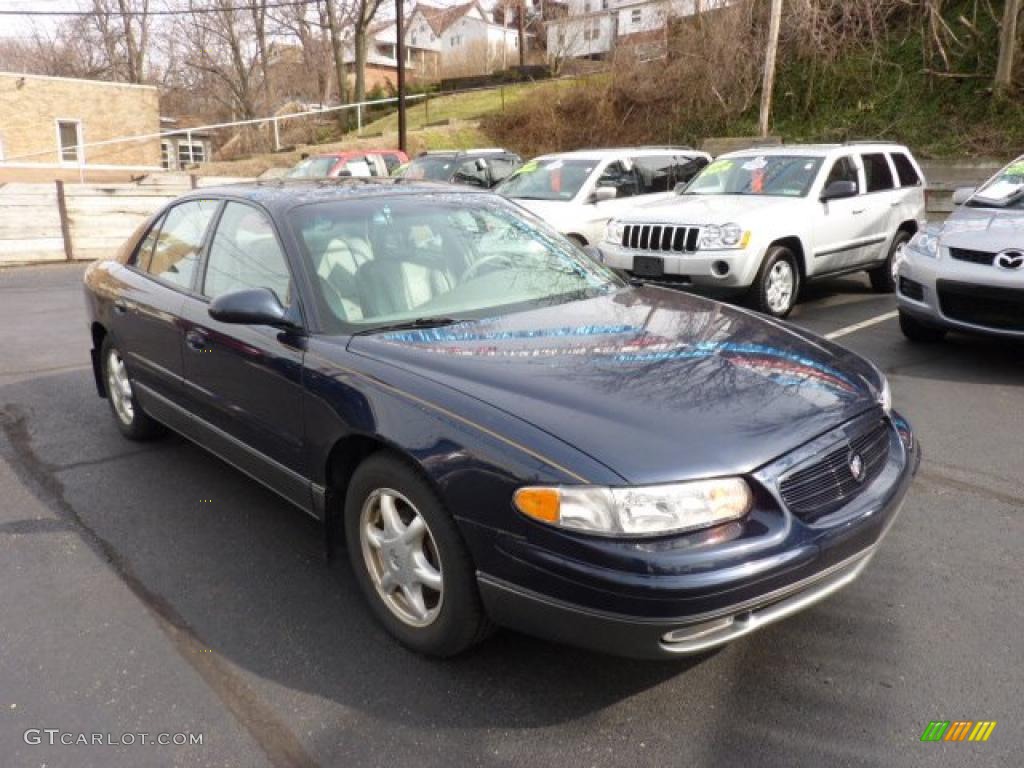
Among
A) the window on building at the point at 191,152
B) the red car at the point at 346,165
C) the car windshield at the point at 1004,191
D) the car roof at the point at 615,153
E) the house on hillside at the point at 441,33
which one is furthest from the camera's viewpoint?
the house on hillside at the point at 441,33

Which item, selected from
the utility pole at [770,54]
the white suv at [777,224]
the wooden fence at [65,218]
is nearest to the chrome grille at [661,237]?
the white suv at [777,224]

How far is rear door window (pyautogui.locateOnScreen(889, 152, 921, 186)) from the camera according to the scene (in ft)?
32.1

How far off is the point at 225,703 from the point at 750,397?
1.93 m

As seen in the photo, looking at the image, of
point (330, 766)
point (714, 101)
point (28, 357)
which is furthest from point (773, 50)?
point (330, 766)

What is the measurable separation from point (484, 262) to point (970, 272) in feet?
A: 13.9

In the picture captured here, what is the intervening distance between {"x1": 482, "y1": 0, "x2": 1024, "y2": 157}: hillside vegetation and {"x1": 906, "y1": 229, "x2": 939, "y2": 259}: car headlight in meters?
11.1

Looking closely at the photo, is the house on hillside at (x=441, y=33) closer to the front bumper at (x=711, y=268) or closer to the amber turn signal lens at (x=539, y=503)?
the front bumper at (x=711, y=268)

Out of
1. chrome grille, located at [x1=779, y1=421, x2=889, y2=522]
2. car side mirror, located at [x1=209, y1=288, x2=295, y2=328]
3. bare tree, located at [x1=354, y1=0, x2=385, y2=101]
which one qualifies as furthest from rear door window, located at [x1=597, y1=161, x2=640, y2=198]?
bare tree, located at [x1=354, y1=0, x2=385, y2=101]

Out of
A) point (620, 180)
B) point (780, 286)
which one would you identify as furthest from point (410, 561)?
point (620, 180)

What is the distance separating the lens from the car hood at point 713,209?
794cm

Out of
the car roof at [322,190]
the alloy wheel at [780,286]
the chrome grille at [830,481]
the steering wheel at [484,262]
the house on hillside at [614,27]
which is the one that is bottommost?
the alloy wheel at [780,286]

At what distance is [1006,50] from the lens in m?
16.4

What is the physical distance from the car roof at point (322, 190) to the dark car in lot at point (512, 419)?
0.02m

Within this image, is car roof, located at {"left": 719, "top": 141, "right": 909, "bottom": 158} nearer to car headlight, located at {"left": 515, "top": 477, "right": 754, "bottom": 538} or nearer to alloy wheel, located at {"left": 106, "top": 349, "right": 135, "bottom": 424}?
alloy wheel, located at {"left": 106, "top": 349, "right": 135, "bottom": 424}
